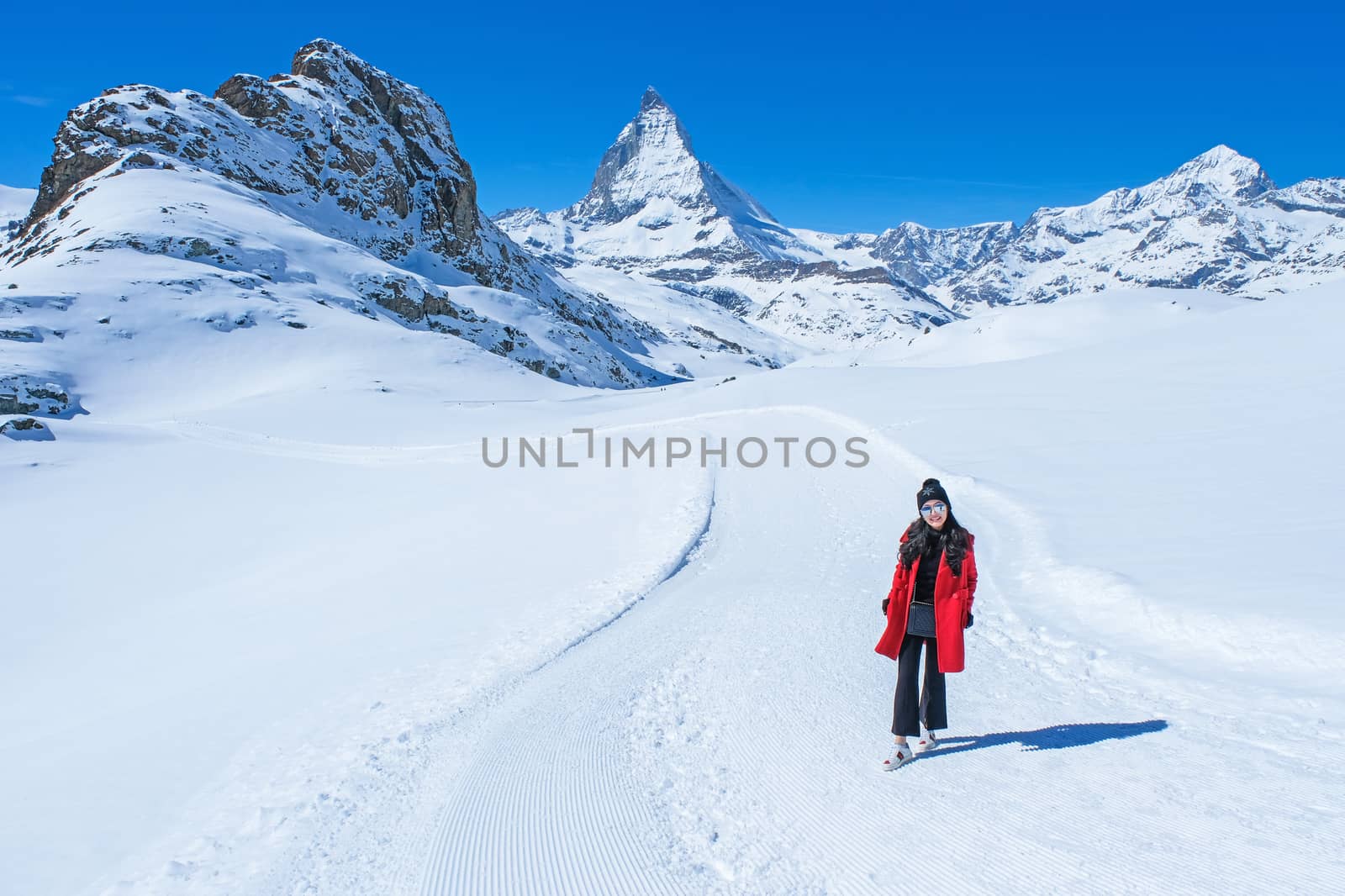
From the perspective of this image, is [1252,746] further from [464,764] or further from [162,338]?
[162,338]

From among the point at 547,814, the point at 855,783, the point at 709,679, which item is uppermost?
the point at 855,783

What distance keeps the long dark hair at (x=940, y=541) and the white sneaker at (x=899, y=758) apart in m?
1.23

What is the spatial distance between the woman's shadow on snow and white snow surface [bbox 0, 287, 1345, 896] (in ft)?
0.10

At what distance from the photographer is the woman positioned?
15.3ft

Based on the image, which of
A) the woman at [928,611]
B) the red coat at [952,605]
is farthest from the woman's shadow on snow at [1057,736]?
the red coat at [952,605]

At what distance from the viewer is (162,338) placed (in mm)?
49656

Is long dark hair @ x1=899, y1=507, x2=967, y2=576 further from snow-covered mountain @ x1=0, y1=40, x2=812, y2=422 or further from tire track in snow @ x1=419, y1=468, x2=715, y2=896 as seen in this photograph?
snow-covered mountain @ x1=0, y1=40, x2=812, y2=422

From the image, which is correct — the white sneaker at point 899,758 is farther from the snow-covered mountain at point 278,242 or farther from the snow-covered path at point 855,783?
the snow-covered mountain at point 278,242

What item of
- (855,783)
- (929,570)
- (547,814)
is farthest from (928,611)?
(547,814)

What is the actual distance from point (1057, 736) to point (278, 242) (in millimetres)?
79231

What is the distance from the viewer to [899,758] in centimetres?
472

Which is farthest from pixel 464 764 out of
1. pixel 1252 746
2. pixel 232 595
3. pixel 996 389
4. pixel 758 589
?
pixel 996 389

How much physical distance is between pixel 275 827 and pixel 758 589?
5818 mm

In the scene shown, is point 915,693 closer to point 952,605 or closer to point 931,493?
point 952,605
